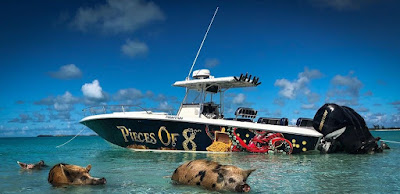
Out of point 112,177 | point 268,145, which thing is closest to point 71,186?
point 112,177

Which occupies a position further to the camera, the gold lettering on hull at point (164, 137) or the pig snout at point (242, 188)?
the gold lettering on hull at point (164, 137)

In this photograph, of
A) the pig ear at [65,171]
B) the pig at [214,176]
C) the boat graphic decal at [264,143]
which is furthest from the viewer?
the boat graphic decal at [264,143]

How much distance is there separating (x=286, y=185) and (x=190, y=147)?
8.19 m

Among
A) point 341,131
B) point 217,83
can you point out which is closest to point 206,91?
point 217,83

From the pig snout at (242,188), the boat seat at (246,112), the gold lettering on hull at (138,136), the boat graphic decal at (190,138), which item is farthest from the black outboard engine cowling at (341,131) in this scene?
the pig snout at (242,188)

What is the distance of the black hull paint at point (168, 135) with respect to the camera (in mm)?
15062

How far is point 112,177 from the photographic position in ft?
31.5

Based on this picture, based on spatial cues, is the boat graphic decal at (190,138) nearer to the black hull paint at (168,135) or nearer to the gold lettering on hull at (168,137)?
the black hull paint at (168,135)

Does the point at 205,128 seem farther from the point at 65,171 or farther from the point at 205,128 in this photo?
the point at 65,171

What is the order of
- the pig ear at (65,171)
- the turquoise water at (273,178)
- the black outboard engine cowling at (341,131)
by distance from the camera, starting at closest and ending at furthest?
the turquoise water at (273,178)
the pig ear at (65,171)
the black outboard engine cowling at (341,131)

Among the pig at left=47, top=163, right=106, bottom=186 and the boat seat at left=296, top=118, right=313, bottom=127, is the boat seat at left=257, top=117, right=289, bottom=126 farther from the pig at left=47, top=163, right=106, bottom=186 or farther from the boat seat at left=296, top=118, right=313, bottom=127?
the pig at left=47, top=163, right=106, bottom=186

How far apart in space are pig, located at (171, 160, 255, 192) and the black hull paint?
7135 millimetres

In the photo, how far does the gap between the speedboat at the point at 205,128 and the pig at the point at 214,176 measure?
279 inches

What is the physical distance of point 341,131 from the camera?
48.9 ft
